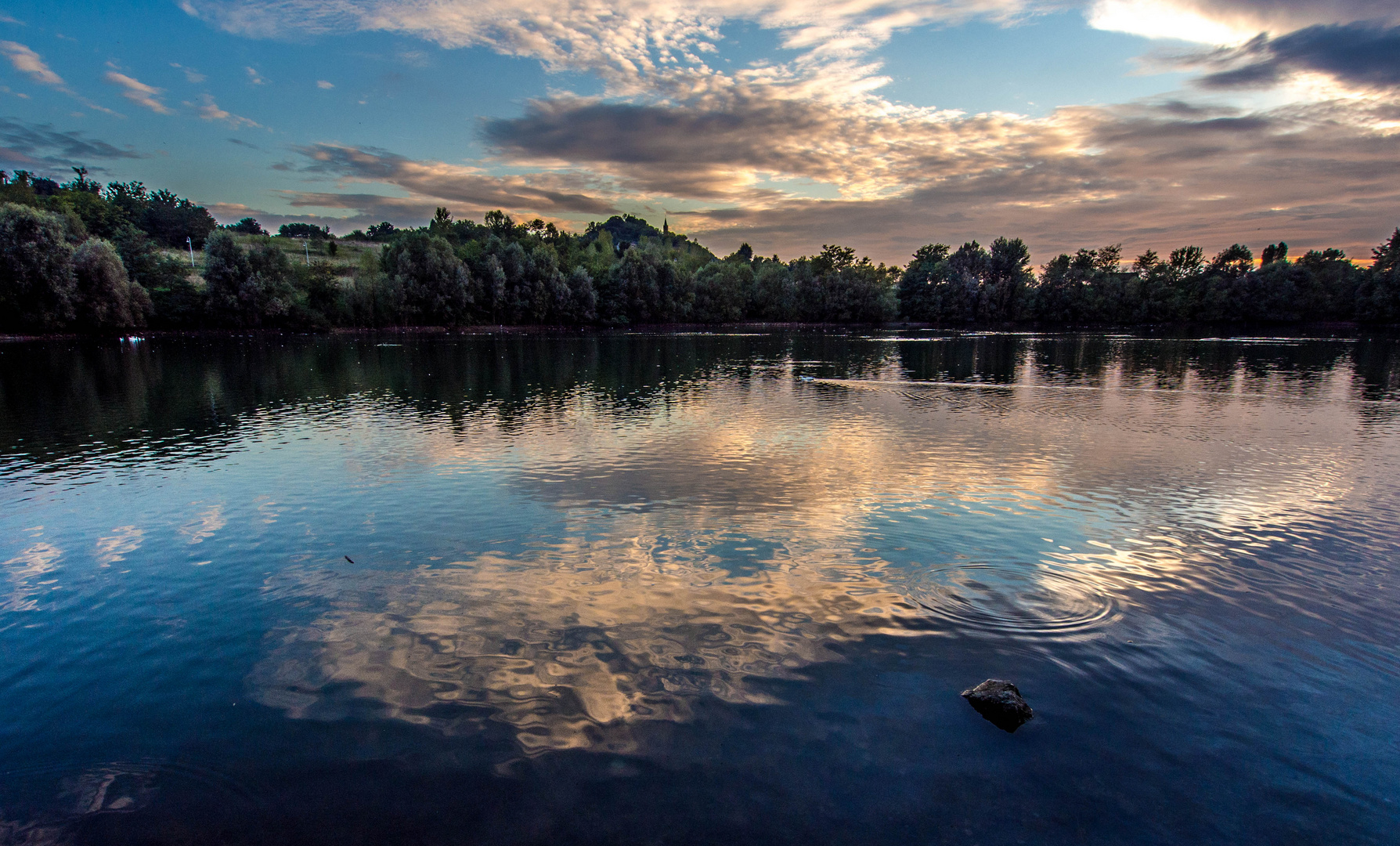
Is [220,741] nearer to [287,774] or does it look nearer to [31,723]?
[287,774]

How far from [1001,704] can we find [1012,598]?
4.06 m

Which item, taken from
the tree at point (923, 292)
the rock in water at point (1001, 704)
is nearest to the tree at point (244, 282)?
the rock in water at point (1001, 704)

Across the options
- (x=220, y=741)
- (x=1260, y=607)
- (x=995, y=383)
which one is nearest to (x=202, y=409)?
(x=220, y=741)

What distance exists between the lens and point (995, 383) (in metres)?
48.0

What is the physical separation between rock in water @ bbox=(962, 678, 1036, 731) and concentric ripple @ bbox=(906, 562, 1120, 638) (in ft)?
7.10

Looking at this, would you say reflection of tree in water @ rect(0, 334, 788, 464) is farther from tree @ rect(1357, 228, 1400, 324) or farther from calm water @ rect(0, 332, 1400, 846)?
tree @ rect(1357, 228, 1400, 324)

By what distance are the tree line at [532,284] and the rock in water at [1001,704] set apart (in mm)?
124947

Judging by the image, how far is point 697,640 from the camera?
35.4 feet

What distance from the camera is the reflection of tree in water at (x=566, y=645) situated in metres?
9.08

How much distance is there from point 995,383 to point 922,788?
45.8 m

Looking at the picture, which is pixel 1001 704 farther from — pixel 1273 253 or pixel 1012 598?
pixel 1273 253

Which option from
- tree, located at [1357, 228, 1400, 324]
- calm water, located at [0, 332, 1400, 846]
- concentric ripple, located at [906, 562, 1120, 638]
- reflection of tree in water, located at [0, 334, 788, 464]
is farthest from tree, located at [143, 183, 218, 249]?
tree, located at [1357, 228, 1400, 324]

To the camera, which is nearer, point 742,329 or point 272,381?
point 272,381

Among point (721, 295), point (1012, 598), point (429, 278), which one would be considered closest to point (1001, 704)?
point (1012, 598)
